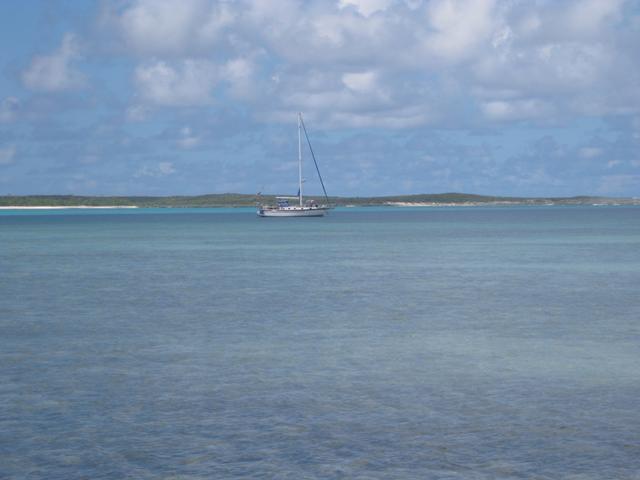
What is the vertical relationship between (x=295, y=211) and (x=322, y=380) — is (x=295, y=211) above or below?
below

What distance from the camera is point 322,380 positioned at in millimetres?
16312

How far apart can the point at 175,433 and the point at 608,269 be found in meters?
32.8

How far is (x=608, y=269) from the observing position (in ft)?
137

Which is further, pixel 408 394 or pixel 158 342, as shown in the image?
pixel 158 342

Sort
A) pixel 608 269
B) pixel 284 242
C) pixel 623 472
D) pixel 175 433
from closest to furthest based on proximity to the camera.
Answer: pixel 623 472 < pixel 175 433 < pixel 608 269 < pixel 284 242

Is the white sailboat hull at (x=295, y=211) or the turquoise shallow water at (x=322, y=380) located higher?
the turquoise shallow water at (x=322, y=380)

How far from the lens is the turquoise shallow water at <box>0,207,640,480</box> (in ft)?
38.5

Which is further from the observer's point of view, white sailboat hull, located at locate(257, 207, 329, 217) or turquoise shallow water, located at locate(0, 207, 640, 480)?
white sailboat hull, located at locate(257, 207, 329, 217)

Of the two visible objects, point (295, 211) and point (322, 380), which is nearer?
point (322, 380)

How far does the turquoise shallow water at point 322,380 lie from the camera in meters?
11.7

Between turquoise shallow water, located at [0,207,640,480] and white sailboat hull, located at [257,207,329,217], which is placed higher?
turquoise shallow water, located at [0,207,640,480]

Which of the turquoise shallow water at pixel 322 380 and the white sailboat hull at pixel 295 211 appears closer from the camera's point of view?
the turquoise shallow water at pixel 322 380

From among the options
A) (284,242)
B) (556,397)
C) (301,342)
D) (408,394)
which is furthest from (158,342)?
(284,242)

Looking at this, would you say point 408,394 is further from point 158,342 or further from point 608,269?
point 608,269
